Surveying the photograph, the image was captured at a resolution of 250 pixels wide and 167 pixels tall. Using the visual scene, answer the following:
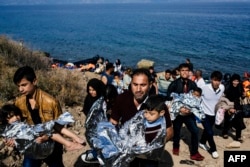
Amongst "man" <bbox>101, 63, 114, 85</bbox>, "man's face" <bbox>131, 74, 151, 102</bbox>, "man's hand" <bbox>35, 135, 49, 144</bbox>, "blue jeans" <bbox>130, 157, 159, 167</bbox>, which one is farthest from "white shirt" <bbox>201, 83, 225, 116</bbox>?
"man's hand" <bbox>35, 135, 49, 144</bbox>

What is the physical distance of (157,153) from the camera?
12.4ft

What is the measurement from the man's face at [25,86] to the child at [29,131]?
0.29 meters

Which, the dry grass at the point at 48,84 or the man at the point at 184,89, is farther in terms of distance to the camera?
the dry grass at the point at 48,84

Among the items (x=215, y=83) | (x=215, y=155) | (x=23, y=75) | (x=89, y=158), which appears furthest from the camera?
Result: (x=215, y=155)

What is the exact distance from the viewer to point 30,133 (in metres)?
3.64

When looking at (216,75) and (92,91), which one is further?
(216,75)

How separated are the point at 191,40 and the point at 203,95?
39843mm

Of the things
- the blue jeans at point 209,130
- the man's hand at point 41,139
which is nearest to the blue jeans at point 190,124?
the blue jeans at point 209,130

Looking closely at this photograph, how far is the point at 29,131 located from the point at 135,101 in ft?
4.03

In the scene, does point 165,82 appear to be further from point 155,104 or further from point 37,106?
point 37,106

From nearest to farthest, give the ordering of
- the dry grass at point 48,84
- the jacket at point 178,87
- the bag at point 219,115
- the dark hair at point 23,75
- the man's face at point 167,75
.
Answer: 1. the dark hair at point 23,75
2. the jacket at point 178,87
3. the bag at point 219,115
4. the dry grass at point 48,84
5. the man's face at point 167,75

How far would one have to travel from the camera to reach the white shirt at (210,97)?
6570 millimetres

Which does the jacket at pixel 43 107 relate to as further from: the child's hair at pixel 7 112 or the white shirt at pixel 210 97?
the white shirt at pixel 210 97

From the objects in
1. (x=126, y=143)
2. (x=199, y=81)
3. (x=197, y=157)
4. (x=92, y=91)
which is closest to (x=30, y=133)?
(x=126, y=143)
